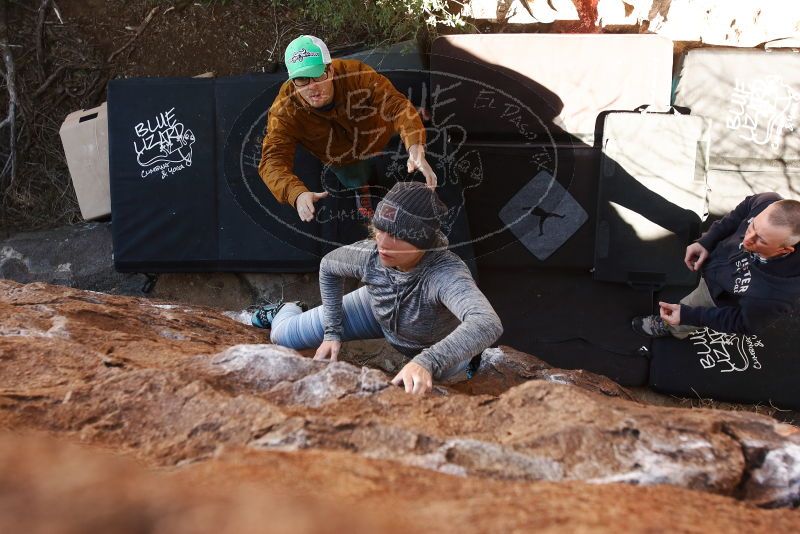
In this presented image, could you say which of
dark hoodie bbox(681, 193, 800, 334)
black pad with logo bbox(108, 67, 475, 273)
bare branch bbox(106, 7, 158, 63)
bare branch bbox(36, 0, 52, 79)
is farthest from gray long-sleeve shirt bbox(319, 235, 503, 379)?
bare branch bbox(36, 0, 52, 79)

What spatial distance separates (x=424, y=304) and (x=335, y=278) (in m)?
0.42

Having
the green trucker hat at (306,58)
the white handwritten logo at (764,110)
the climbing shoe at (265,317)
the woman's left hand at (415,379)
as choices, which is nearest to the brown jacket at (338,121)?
Answer: the green trucker hat at (306,58)

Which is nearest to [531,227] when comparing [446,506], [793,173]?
[793,173]

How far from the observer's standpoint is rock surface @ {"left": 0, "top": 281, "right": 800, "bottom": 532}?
1177 millimetres

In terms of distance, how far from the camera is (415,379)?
1878 millimetres

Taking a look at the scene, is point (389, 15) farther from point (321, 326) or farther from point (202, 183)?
point (321, 326)

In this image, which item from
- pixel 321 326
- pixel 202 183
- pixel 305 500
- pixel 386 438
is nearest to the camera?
pixel 305 500

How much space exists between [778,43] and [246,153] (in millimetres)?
3254

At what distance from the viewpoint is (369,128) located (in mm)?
3344

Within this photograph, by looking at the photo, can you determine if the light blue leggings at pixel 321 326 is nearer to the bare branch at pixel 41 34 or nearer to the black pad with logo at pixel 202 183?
the black pad with logo at pixel 202 183

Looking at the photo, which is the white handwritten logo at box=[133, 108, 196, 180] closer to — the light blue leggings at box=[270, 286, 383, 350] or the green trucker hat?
the green trucker hat

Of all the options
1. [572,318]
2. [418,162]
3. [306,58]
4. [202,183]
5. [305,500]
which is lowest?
[572,318]

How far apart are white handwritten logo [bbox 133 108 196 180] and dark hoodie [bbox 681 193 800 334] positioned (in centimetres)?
292

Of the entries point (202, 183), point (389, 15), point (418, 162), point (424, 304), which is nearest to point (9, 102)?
point (202, 183)
